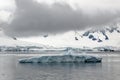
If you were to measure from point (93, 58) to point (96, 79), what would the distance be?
107ft

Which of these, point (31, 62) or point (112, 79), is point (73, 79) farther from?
point (31, 62)

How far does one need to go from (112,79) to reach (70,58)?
3164 cm

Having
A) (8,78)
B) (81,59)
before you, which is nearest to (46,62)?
(81,59)

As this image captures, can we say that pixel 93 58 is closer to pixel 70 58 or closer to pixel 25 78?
pixel 70 58

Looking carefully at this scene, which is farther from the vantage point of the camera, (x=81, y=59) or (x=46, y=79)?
(x=81, y=59)

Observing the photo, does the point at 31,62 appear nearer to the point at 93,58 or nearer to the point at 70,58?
the point at 70,58

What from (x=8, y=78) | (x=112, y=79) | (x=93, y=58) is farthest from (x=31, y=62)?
(x=112, y=79)

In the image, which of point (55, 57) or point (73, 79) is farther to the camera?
point (55, 57)

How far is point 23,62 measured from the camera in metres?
82.6

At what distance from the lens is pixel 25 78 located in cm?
4991

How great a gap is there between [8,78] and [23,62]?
32089 mm

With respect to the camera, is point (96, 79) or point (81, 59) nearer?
point (96, 79)

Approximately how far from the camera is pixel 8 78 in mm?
50562

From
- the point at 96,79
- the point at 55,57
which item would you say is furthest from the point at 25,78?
the point at 55,57
